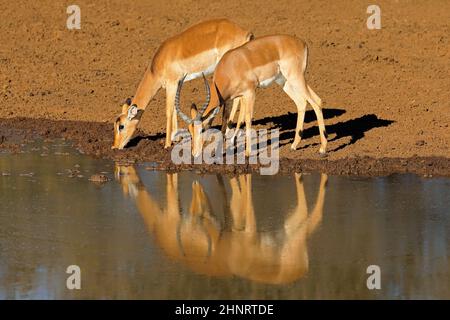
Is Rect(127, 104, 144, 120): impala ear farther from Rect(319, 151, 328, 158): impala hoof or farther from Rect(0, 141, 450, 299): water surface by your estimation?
Rect(319, 151, 328, 158): impala hoof

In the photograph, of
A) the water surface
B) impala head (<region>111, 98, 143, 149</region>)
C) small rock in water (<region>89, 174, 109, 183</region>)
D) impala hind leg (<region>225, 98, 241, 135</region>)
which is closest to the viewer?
the water surface

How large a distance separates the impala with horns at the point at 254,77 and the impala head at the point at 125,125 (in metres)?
0.84

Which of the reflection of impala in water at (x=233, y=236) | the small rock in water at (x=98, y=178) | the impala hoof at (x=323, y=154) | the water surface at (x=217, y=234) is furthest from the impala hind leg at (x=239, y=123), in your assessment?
the small rock in water at (x=98, y=178)

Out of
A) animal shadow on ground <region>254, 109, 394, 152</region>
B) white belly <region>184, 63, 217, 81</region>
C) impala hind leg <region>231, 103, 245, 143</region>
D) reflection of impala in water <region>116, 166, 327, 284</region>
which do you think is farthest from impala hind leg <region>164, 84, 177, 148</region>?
reflection of impala in water <region>116, 166, 327, 284</region>

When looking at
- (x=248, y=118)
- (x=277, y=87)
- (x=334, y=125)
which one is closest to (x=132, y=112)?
(x=248, y=118)

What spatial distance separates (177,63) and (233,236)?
522cm

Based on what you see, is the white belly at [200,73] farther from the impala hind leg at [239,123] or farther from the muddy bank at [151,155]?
the muddy bank at [151,155]

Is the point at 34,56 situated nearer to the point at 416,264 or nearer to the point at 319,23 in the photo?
the point at 319,23

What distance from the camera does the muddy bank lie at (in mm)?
12336

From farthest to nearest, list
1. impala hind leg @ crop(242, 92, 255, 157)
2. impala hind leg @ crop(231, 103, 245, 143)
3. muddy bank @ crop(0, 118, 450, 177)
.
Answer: impala hind leg @ crop(231, 103, 245, 143)
impala hind leg @ crop(242, 92, 255, 157)
muddy bank @ crop(0, 118, 450, 177)

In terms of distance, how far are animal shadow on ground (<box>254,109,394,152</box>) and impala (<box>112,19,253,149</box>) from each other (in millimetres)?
1358

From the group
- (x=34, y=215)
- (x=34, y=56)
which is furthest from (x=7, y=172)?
(x=34, y=56)
